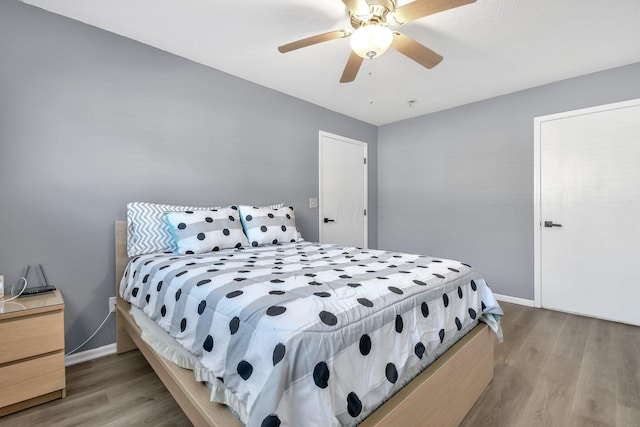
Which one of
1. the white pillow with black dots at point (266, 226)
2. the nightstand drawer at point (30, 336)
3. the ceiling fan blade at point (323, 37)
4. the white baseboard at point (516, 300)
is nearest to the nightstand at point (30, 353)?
the nightstand drawer at point (30, 336)

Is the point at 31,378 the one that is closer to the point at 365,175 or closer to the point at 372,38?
the point at 372,38

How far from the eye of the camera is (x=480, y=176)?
11.5ft

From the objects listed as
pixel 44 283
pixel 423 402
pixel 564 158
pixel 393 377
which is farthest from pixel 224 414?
pixel 564 158

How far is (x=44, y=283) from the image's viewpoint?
192 cm

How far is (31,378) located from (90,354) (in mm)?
563

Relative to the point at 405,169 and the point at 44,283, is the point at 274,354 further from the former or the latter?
the point at 405,169

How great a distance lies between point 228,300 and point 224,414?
1.25ft

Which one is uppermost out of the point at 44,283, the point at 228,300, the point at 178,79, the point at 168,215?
the point at 178,79

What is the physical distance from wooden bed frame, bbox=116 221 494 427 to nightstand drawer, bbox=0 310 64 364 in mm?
375

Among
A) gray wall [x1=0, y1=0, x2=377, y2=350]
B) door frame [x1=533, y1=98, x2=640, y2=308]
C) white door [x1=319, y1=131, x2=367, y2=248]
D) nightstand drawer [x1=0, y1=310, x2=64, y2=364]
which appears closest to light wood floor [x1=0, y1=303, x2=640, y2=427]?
nightstand drawer [x1=0, y1=310, x2=64, y2=364]

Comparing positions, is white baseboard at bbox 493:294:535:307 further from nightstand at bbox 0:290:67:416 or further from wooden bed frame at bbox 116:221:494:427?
nightstand at bbox 0:290:67:416

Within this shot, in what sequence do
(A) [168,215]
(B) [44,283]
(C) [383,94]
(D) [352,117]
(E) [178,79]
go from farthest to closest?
(D) [352,117] → (C) [383,94] → (E) [178,79] → (A) [168,215] → (B) [44,283]

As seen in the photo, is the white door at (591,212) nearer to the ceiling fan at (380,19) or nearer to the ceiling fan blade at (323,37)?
the ceiling fan at (380,19)

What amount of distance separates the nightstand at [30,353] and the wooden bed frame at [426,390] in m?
0.39
